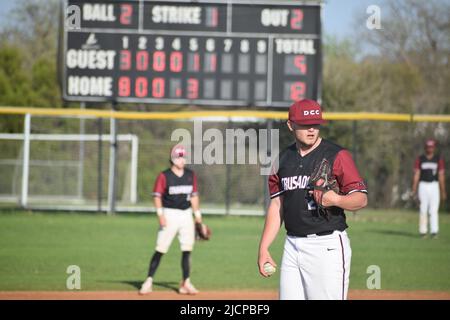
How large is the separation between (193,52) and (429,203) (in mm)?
6701

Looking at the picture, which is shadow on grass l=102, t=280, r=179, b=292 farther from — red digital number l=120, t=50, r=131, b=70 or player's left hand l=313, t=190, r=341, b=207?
red digital number l=120, t=50, r=131, b=70

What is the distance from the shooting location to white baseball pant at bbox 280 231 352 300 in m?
5.48

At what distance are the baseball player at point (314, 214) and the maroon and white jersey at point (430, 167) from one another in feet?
38.1

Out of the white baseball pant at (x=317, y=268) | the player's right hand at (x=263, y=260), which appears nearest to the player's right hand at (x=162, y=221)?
the player's right hand at (x=263, y=260)

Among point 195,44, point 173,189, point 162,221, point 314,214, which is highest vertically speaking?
point 195,44

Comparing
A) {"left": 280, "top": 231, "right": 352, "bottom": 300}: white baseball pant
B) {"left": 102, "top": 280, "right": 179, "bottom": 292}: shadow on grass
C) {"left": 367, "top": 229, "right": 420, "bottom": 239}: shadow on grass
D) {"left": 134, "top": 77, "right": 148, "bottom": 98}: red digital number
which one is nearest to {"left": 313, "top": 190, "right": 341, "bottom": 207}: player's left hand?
{"left": 280, "top": 231, "right": 352, "bottom": 300}: white baseball pant

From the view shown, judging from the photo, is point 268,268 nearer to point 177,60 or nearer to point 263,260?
point 263,260

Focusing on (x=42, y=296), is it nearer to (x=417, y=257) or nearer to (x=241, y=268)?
(x=241, y=268)

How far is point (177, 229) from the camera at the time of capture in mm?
10664

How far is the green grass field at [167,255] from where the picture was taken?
11.3m

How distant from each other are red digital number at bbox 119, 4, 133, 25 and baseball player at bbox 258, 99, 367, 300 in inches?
550

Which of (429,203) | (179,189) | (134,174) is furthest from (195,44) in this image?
(179,189)

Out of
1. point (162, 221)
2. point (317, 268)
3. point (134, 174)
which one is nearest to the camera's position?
point (317, 268)

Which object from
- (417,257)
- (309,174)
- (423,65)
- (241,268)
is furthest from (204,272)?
(423,65)
